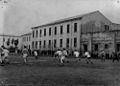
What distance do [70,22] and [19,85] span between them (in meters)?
40.5

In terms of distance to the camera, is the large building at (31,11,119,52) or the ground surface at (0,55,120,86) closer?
the ground surface at (0,55,120,86)

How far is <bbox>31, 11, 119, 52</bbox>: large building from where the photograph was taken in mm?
38375

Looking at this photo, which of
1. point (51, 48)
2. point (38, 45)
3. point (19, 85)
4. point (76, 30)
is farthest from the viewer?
point (38, 45)

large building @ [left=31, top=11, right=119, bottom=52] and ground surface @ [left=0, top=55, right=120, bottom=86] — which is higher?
large building @ [left=31, top=11, right=119, bottom=52]

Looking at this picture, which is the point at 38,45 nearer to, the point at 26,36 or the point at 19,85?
the point at 26,36

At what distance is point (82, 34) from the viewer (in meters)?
43.5

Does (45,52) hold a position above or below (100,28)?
below

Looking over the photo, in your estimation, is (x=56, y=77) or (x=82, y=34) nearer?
(x=56, y=77)

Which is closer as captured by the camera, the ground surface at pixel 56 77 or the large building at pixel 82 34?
the ground surface at pixel 56 77

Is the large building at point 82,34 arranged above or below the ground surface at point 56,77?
above

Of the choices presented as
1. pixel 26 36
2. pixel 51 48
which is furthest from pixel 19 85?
pixel 26 36

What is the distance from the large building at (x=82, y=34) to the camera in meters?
38.4

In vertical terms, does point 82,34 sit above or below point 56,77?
above

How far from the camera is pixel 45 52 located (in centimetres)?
5472
